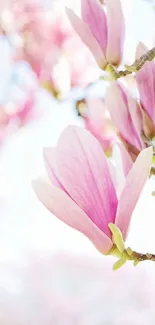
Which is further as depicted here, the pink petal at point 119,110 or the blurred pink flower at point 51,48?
→ the blurred pink flower at point 51,48

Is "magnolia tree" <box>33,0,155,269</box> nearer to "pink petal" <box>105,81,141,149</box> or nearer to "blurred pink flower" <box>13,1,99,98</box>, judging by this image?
"pink petal" <box>105,81,141,149</box>

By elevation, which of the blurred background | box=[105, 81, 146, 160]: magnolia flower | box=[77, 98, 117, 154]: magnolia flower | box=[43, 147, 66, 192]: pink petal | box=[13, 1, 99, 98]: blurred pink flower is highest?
box=[43, 147, 66, 192]: pink petal

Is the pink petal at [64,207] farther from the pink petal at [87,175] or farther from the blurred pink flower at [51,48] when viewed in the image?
the blurred pink flower at [51,48]

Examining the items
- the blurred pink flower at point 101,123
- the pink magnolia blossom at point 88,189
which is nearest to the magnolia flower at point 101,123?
the blurred pink flower at point 101,123

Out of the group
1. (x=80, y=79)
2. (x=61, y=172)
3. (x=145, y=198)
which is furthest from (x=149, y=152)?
(x=145, y=198)

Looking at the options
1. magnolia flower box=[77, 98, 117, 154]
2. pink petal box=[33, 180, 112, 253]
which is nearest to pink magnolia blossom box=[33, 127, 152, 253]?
pink petal box=[33, 180, 112, 253]

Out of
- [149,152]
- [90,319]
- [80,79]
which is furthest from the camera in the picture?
[90,319]

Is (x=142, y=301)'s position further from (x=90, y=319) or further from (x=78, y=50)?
(x=78, y=50)

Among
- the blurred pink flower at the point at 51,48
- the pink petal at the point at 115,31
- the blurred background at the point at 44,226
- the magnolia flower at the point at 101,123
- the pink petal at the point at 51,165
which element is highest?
the pink petal at the point at 115,31
